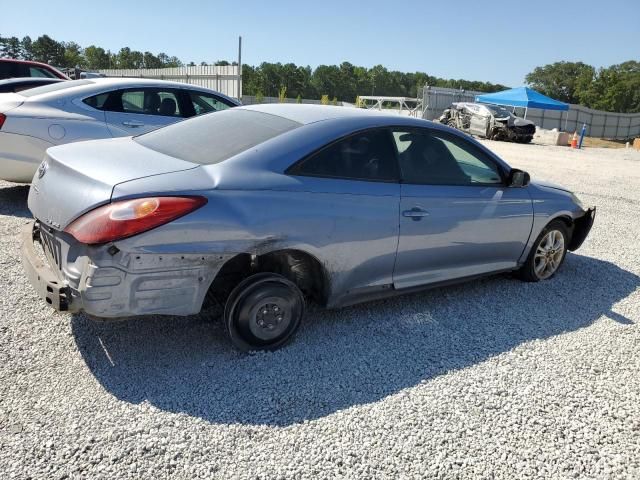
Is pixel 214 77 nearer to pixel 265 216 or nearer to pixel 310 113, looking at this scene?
pixel 310 113

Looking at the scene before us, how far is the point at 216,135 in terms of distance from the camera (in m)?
3.48

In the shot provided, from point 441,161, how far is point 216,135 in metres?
1.73

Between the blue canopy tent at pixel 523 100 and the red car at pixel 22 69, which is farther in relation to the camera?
the blue canopy tent at pixel 523 100

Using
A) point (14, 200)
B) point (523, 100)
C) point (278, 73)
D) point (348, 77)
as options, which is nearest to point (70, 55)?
point (278, 73)

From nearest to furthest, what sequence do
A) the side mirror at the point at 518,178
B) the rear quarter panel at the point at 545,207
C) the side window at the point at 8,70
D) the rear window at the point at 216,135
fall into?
the rear window at the point at 216,135
the side mirror at the point at 518,178
the rear quarter panel at the point at 545,207
the side window at the point at 8,70

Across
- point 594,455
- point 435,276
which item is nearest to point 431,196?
point 435,276

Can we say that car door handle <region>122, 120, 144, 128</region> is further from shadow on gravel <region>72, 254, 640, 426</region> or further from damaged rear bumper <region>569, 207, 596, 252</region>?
damaged rear bumper <region>569, 207, 596, 252</region>

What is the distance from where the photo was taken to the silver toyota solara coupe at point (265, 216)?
2.68 metres

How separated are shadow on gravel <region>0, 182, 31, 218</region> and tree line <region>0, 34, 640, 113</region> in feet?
146

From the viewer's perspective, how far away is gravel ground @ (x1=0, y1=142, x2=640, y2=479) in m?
2.36

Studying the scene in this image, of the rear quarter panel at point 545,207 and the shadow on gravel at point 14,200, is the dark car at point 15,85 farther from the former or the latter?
the rear quarter panel at point 545,207

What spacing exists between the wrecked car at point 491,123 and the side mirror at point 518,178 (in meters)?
21.9

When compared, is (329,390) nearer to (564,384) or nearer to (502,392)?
(502,392)

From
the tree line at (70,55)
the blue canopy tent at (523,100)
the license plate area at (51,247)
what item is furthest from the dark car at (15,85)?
the tree line at (70,55)
